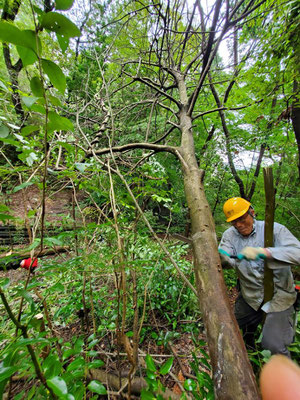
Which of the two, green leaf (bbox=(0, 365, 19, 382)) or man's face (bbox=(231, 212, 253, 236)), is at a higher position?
man's face (bbox=(231, 212, 253, 236))

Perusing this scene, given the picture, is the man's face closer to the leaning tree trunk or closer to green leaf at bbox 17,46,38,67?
the leaning tree trunk

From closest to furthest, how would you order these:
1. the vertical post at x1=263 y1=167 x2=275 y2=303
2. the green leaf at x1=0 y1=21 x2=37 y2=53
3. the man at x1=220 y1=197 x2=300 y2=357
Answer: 1. the green leaf at x1=0 y1=21 x2=37 y2=53
2. the vertical post at x1=263 y1=167 x2=275 y2=303
3. the man at x1=220 y1=197 x2=300 y2=357

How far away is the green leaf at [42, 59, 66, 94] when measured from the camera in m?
0.50

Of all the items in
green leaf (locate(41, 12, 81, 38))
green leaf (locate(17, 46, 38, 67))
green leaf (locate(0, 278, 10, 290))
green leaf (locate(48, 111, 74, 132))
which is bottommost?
green leaf (locate(0, 278, 10, 290))

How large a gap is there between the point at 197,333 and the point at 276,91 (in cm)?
409

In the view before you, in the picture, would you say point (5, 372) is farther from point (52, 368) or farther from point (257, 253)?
point (257, 253)

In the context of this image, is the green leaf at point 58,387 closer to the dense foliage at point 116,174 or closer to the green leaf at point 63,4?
the dense foliage at point 116,174

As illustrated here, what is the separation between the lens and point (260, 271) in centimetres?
206

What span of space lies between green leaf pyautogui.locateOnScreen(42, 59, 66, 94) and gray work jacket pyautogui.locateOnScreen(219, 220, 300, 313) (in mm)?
2145

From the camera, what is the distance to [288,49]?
219 cm

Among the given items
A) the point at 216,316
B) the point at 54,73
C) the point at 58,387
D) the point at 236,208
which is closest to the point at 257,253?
the point at 236,208

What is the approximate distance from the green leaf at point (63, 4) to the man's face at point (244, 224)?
2271 millimetres

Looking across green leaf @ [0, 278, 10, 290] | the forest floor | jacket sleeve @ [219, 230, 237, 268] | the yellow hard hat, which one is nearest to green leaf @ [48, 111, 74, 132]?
green leaf @ [0, 278, 10, 290]

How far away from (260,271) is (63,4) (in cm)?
265
